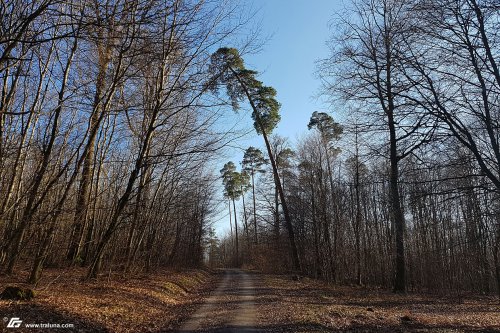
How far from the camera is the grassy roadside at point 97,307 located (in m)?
6.30

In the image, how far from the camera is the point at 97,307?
8078mm

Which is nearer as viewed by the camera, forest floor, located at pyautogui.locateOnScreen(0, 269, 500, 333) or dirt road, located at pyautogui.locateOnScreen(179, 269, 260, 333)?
forest floor, located at pyautogui.locateOnScreen(0, 269, 500, 333)

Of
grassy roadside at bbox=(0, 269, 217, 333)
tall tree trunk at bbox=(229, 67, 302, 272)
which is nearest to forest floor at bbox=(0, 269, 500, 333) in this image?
grassy roadside at bbox=(0, 269, 217, 333)

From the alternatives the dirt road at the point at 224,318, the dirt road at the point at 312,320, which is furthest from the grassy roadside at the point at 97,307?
the dirt road at the point at 312,320

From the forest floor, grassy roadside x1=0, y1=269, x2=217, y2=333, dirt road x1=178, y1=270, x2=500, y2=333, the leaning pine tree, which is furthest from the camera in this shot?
the leaning pine tree

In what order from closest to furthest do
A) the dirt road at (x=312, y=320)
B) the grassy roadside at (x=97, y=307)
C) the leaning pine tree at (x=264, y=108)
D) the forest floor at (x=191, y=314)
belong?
the grassy roadside at (x=97, y=307), the forest floor at (x=191, y=314), the dirt road at (x=312, y=320), the leaning pine tree at (x=264, y=108)

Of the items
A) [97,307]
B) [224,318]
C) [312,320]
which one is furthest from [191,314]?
[312,320]

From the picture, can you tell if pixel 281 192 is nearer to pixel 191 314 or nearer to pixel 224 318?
pixel 191 314

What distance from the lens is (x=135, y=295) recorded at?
1055 cm

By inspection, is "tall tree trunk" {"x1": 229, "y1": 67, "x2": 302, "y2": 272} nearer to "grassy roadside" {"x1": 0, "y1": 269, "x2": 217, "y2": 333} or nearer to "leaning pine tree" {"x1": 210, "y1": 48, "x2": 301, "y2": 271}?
"leaning pine tree" {"x1": 210, "y1": 48, "x2": 301, "y2": 271}

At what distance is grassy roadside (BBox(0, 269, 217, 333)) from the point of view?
20.7 feet

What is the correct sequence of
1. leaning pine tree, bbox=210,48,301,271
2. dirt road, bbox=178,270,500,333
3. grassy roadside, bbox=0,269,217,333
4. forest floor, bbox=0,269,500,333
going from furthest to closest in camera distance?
leaning pine tree, bbox=210,48,301,271 → dirt road, bbox=178,270,500,333 → forest floor, bbox=0,269,500,333 → grassy roadside, bbox=0,269,217,333

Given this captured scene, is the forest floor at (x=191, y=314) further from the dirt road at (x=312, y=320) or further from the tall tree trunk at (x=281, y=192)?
the tall tree trunk at (x=281, y=192)

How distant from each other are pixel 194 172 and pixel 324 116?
13186mm
